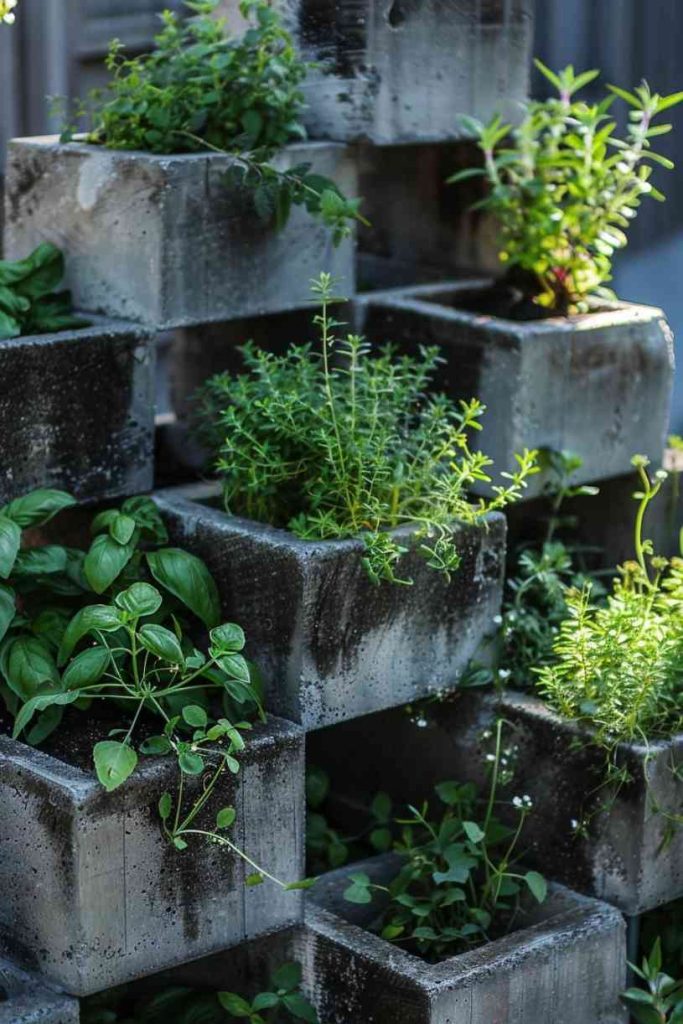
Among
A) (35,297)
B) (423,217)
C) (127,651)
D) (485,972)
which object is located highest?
(423,217)

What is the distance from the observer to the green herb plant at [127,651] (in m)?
3.00

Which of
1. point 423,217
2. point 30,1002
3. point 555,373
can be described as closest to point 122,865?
point 30,1002

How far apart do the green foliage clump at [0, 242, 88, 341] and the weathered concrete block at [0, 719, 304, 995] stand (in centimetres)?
99

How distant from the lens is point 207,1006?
3.37m

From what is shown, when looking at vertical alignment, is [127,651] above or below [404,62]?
below

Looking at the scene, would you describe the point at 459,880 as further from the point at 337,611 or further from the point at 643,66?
the point at 643,66

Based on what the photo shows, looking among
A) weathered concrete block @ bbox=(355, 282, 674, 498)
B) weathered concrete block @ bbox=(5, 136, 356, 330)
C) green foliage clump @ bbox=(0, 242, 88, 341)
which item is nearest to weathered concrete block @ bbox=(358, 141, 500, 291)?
weathered concrete block @ bbox=(355, 282, 674, 498)

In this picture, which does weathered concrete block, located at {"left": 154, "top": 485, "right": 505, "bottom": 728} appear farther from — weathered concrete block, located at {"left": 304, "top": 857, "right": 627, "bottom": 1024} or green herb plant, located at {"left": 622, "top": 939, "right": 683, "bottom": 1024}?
green herb plant, located at {"left": 622, "top": 939, "right": 683, "bottom": 1024}

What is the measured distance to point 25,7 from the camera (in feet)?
22.1

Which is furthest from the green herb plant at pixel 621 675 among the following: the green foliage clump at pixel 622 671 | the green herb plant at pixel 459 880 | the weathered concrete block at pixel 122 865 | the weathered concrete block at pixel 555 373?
the weathered concrete block at pixel 122 865

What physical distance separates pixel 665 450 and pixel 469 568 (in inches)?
36.6

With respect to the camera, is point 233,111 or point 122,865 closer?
point 122,865

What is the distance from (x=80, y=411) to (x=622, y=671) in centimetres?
127

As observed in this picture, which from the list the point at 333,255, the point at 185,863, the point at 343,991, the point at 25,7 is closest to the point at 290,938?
the point at 343,991
